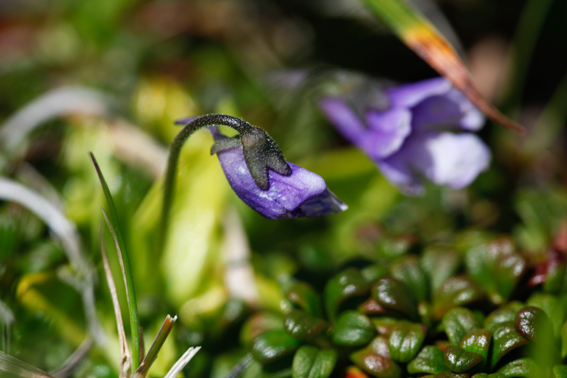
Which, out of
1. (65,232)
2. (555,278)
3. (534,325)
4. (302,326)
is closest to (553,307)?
(555,278)

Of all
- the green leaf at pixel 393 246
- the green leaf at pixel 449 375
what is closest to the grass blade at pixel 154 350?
the green leaf at pixel 449 375

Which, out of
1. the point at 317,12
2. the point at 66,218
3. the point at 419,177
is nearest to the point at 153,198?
the point at 66,218

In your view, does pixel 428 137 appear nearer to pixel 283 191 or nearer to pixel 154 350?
pixel 283 191

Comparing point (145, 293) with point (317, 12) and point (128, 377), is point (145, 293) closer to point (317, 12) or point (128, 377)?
point (128, 377)

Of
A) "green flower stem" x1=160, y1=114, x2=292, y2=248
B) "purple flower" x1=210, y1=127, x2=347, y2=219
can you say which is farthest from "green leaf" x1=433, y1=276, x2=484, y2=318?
"green flower stem" x1=160, y1=114, x2=292, y2=248

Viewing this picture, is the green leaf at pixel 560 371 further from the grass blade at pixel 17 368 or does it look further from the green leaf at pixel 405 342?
the grass blade at pixel 17 368

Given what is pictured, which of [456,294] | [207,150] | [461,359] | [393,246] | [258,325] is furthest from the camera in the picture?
[207,150]
